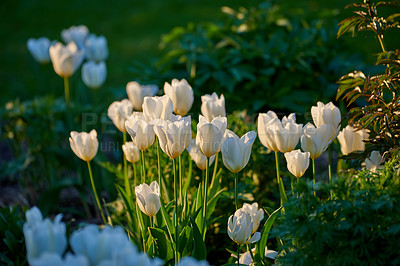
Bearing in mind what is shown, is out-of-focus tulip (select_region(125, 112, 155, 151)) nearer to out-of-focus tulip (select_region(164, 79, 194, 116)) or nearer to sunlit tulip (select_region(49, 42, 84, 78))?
out-of-focus tulip (select_region(164, 79, 194, 116))

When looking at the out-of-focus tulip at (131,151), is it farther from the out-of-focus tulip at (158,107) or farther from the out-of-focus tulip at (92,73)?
the out-of-focus tulip at (92,73)

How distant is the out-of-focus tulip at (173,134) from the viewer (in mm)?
1485

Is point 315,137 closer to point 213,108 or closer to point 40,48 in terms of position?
point 213,108

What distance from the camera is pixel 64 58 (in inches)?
112

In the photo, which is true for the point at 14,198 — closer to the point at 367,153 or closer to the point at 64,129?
the point at 64,129

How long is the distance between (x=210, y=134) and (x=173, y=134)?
0.41ft

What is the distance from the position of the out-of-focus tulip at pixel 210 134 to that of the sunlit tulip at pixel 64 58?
5.32ft

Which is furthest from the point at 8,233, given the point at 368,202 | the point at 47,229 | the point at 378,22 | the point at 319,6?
the point at 319,6

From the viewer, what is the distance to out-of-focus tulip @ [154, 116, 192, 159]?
1485 mm

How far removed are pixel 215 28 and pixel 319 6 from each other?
4.09m

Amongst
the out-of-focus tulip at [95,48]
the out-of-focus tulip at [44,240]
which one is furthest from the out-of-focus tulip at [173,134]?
the out-of-focus tulip at [95,48]

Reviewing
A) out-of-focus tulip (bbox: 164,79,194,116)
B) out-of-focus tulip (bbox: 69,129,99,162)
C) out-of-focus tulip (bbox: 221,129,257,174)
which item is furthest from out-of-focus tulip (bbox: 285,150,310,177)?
out-of-focus tulip (bbox: 69,129,99,162)

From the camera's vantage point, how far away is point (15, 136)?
11.1 feet

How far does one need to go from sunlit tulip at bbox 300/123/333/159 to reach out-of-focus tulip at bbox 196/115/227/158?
0.34 m
